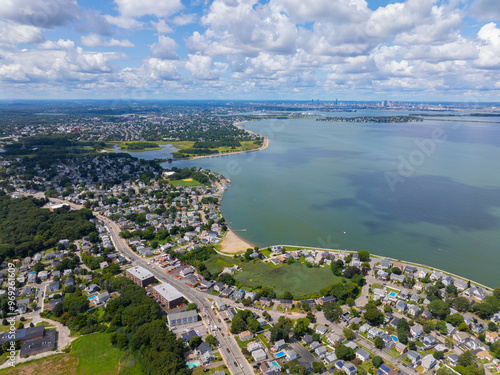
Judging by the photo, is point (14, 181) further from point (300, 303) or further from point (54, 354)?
point (300, 303)

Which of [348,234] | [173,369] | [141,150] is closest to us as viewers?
[173,369]

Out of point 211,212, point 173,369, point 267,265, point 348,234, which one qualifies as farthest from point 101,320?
point 348,234

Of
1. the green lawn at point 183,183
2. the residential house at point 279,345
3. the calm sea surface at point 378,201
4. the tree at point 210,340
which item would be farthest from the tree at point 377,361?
the green lawn at point 183,183

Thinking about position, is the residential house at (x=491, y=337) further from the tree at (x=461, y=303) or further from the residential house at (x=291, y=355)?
the residential house at (x=291, y=355)

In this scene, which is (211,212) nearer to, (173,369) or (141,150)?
(173,369)

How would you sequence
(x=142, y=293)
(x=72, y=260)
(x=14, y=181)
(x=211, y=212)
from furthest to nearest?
(x=14, y=181), (x=211, y=212), (x=72, y=260), (x=142, y=293)

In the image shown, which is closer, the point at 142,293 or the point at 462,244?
the point at 142,293

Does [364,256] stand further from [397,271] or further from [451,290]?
[451,290]
